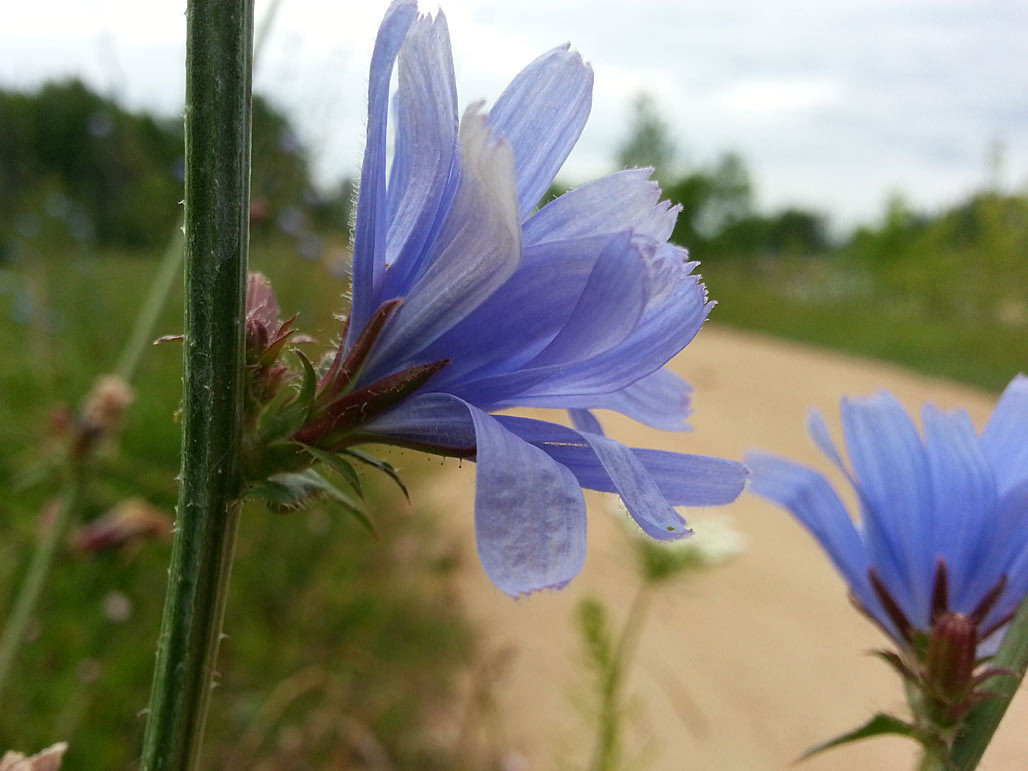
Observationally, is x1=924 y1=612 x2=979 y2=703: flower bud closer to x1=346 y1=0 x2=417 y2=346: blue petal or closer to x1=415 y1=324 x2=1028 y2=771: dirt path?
x1=346 y1=0 x2=417 y2=346: blue petal

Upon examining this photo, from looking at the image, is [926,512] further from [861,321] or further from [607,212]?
[861,321]

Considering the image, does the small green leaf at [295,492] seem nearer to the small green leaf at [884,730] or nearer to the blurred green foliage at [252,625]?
the small green leaf at [884,730]

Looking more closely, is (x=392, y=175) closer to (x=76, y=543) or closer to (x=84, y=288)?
(x=76, y=543)

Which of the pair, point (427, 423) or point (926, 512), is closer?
point (427, 423)

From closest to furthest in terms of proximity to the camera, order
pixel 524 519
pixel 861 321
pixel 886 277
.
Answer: pixel 524 519, pixel 861 321, pixel 886 277

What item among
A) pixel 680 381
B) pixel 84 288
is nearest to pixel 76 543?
pixel 680 381

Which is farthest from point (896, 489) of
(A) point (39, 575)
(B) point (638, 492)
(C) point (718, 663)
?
(C) point (718, 663)
